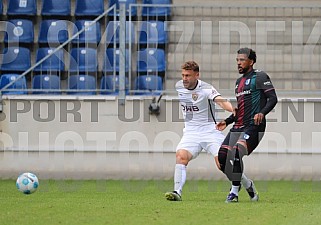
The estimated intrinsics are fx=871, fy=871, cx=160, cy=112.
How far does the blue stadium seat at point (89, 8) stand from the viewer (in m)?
18.7

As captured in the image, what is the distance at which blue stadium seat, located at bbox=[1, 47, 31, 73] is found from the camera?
17984 millimetres

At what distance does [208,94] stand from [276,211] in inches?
109

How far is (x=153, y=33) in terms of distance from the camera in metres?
17.5

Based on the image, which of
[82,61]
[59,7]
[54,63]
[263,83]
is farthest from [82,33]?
[263,83]

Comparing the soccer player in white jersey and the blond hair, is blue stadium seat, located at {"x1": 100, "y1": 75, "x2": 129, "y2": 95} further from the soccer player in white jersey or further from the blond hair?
the blond hair

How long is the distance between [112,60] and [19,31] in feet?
7.75

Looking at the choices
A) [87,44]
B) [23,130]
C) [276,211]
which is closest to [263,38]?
[87,44]

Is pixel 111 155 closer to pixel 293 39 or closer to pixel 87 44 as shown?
pixel 87 44

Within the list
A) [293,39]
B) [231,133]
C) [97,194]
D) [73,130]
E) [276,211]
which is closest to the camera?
[276,211]

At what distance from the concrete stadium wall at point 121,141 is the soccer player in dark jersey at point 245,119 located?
4.92m

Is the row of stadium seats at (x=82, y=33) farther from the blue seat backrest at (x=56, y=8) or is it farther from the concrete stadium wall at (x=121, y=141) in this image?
the concrete stadium wall at (x=121, y=141)

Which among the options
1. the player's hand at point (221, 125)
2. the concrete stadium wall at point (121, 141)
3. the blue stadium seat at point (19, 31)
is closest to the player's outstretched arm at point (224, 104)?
the player's hand at point (221, 125)

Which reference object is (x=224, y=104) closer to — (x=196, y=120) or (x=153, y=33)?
(x=196, y=120)

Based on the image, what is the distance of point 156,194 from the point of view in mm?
13195
